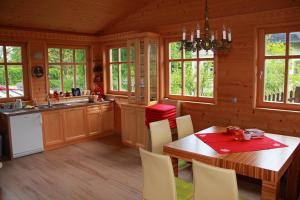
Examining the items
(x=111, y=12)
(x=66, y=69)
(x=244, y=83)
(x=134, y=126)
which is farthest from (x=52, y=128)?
(x=244, y=83)

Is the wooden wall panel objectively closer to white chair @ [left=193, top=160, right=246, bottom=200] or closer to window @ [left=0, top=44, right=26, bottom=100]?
white chair @ [left=193, top=160, right=246, bottom=200]

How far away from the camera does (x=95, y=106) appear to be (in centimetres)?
597

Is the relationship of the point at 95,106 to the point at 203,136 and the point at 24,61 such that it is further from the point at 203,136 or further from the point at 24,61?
the point at 203,136

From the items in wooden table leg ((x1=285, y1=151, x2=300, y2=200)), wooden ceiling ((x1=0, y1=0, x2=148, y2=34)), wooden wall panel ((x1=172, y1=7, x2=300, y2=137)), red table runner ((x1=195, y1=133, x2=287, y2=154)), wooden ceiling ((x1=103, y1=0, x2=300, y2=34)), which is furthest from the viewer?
wooden ceiling ((x1=0, y1=0, x2=148, y2=34))

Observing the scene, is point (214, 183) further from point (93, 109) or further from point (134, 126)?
point (93, 109)

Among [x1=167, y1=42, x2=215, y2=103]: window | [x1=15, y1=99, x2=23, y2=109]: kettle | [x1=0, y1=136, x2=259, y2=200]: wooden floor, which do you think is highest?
[x1=167, y1=42, x2=215, y2=103]: window

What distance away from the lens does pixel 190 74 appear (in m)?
5.03

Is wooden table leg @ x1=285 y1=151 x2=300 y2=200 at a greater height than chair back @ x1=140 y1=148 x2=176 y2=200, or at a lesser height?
lesser

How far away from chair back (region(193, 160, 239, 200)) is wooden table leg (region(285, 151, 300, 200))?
1590mm

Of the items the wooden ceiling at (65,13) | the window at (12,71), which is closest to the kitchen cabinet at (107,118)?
the window at (12,71)

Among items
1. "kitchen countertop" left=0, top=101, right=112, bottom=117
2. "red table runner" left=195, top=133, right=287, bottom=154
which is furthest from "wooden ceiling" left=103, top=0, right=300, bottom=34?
"red table runner" left=195, top=133, right=287, bottom=154

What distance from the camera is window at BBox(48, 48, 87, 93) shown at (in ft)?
19.3

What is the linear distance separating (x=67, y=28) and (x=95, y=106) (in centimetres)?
180

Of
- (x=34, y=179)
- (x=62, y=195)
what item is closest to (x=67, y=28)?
(x=34, y=179)
